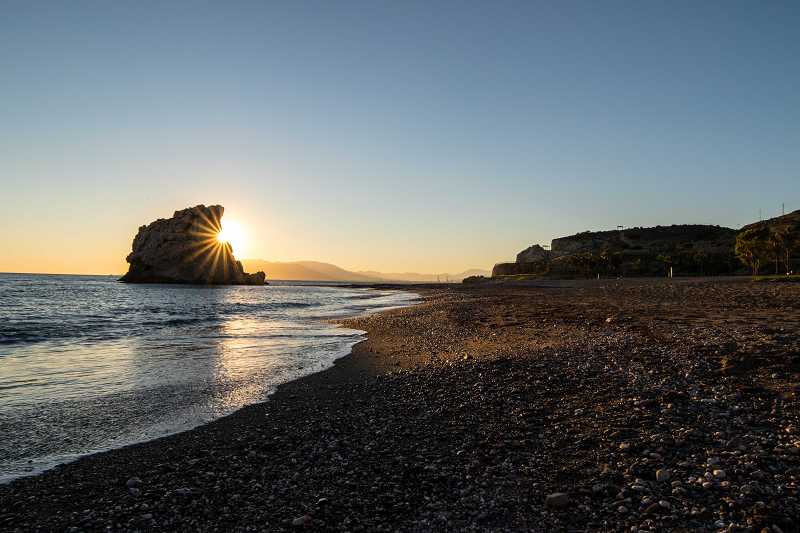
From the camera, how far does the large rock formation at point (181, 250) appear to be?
150125 millimetres

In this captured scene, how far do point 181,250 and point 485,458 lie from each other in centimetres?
16274

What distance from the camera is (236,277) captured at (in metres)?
170

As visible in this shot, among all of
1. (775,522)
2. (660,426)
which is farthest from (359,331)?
(775,522)

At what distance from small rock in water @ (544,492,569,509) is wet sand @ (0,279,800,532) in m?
0.03

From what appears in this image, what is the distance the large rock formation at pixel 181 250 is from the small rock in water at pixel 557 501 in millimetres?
163652

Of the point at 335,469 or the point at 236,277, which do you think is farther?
the point at 236,277

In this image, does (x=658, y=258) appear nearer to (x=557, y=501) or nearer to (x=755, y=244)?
(x=755, y=244)

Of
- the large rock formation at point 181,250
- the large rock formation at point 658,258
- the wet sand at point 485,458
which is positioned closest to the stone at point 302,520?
the wet sand at point 485,458

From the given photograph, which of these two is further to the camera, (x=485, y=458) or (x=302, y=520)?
(x=485, y=458)

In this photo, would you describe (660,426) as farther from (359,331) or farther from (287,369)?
(359,331)

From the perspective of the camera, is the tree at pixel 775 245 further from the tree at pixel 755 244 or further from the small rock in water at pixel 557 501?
the small rock in water at pixel 557 501

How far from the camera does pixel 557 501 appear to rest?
18.2 feet

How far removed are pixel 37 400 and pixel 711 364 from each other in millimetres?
18161

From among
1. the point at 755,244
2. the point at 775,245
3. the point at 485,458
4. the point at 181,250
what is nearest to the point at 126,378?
the point at 485,458
